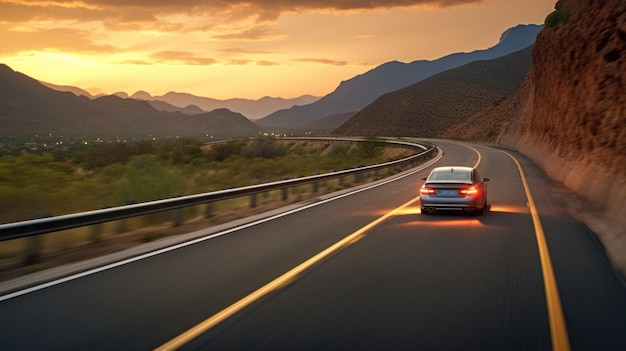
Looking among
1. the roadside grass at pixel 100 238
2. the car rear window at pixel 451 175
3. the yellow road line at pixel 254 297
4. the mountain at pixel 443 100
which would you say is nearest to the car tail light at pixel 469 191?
the car rear window at pixel 451 175

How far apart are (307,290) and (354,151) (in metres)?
62.4

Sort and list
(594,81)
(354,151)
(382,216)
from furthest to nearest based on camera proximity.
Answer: (354,151), (594,81), (382,216)

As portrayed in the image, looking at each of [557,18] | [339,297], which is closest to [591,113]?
[339,297]

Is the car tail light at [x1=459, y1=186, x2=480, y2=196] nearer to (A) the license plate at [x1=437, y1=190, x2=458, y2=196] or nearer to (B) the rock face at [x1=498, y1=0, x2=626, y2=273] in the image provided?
(A) the license plate at [x1=437, y1=190, x2=458, y2=196]

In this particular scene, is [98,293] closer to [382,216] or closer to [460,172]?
[382,216]

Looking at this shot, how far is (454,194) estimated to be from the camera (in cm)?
1425

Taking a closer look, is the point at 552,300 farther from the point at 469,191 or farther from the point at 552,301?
the point at 469,191

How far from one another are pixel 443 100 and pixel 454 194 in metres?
155

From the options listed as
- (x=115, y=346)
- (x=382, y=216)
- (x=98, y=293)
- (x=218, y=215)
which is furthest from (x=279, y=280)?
(x=218, y=215)

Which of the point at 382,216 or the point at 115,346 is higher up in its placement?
the point at 115,346

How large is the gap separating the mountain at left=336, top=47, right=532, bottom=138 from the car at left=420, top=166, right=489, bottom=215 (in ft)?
431

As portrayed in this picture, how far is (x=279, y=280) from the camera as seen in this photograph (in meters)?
7.63

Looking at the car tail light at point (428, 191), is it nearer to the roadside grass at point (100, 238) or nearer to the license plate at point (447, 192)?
the license plate at point (447, 192)

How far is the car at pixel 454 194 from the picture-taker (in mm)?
14133
